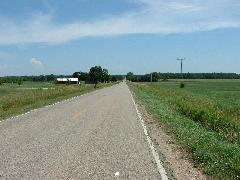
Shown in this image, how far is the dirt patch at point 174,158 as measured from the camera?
9.55 m

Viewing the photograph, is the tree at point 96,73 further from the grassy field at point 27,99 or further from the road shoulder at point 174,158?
the road shoulder at point 174,158

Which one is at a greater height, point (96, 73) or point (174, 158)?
point (174, 158)

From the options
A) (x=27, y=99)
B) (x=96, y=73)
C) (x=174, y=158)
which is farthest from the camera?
(x=96, y=73)

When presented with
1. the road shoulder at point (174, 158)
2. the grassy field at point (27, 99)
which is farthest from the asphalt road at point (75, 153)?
the grassy field at point (27, 99)

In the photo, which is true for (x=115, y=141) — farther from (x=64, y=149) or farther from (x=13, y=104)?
(x=13, y=104)

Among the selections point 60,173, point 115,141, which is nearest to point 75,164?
point 60,173

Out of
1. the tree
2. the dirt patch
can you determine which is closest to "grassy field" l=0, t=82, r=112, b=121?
the dirt patch

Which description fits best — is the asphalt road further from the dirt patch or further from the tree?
the tree

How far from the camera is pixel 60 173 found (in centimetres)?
918

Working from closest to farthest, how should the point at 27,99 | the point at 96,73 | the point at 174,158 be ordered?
the point at 174,158 < the point at 27,99 < the point at 96,73

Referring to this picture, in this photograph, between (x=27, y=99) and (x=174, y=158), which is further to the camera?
(x=27, y=99)

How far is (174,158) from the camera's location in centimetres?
1170

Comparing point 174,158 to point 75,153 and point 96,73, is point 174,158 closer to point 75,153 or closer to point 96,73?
point 75,153

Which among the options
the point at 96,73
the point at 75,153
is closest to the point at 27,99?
the point at 75,153
